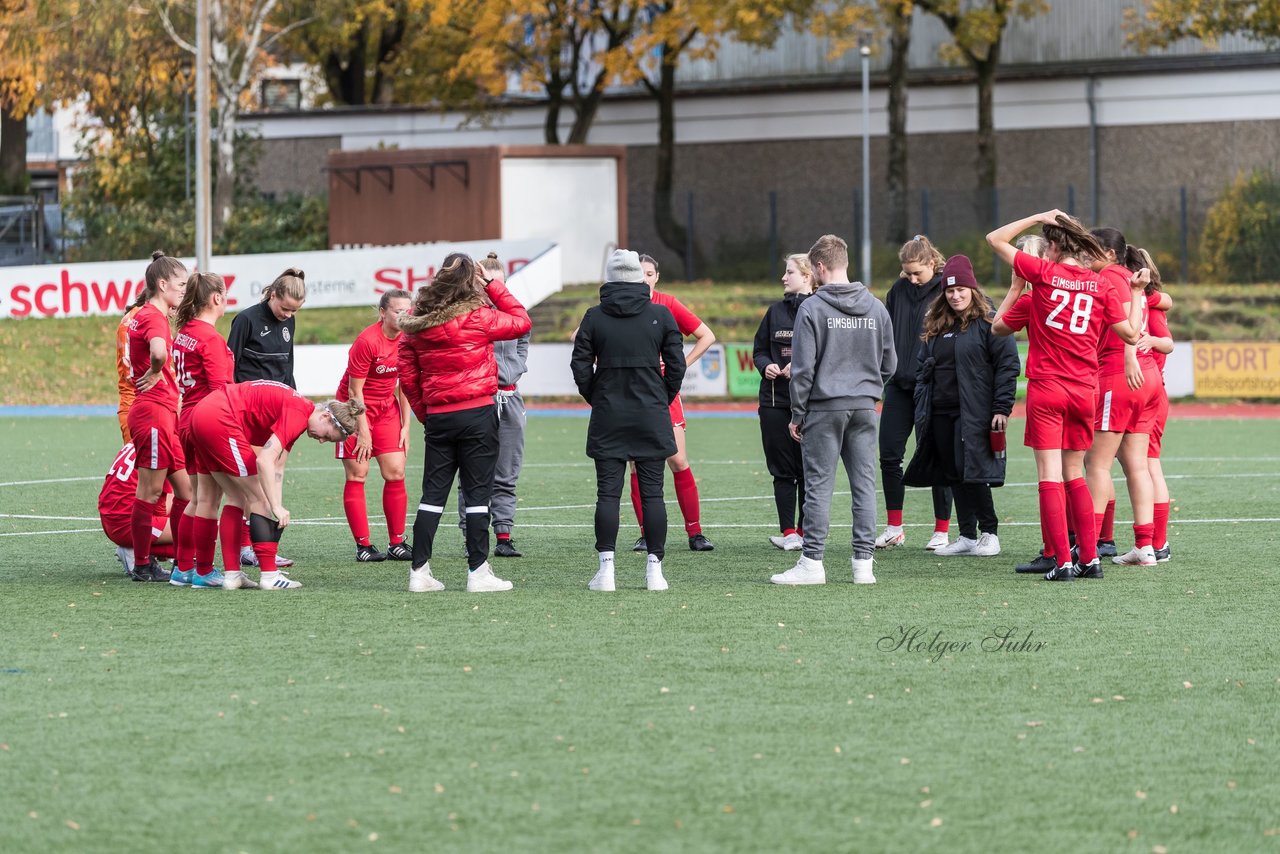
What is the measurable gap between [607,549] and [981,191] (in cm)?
2681

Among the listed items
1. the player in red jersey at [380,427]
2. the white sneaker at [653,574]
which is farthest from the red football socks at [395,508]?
the white sneaker at [653,574]

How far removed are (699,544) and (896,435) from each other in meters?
1.42

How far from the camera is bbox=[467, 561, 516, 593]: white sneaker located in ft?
31.6

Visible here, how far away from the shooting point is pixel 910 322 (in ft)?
36.9

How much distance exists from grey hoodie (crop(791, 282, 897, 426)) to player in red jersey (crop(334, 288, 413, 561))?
2.45 m

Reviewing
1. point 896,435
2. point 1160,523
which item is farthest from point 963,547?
point 1160,523

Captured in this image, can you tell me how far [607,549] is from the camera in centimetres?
965

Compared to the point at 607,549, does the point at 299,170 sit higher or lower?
higher

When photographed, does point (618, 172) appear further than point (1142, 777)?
Yes

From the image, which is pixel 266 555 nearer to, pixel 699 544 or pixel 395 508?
pixel 395 508

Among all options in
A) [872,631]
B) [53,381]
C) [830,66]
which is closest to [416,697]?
[872,631]

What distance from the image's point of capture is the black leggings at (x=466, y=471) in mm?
9547

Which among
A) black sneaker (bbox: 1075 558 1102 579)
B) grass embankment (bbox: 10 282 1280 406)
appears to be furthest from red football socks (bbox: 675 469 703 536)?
grass embankment (bbox: 10 282 1280 406)

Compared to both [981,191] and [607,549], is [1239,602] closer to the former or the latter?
[607,549]
